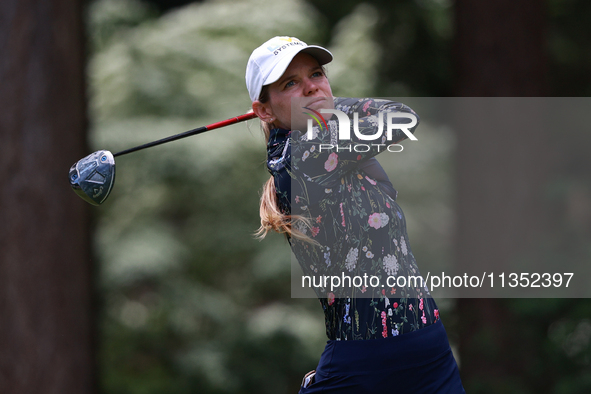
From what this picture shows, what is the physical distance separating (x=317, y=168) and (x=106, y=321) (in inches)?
189

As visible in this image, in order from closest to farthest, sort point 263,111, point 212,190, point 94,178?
point 263,111 < point 94,178 < point 212,190

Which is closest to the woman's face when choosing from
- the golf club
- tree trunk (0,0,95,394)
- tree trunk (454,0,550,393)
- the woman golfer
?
the woman golfer

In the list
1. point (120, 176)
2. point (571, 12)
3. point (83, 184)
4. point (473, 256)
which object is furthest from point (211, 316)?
point (571, 12)

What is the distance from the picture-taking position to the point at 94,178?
2.11 m

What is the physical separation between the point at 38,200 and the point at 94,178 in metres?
2.16

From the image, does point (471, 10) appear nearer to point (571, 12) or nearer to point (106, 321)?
point (571, 12)

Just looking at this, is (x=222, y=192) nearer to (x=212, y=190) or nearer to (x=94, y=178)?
(x=212, y=190)

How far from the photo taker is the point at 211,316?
5953mm

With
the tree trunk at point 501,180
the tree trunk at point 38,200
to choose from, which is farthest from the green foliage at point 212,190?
the tree trunk at point 38,200

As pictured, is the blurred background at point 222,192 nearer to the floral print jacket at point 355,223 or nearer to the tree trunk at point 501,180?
the tree trunk at point 501,180

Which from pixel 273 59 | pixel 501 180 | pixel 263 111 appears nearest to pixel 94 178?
pixel 263 111

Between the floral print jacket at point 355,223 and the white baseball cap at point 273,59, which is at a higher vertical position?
the white baseball cap at point 273,59

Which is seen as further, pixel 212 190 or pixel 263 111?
pixel 212 190

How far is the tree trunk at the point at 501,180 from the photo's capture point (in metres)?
4.55
